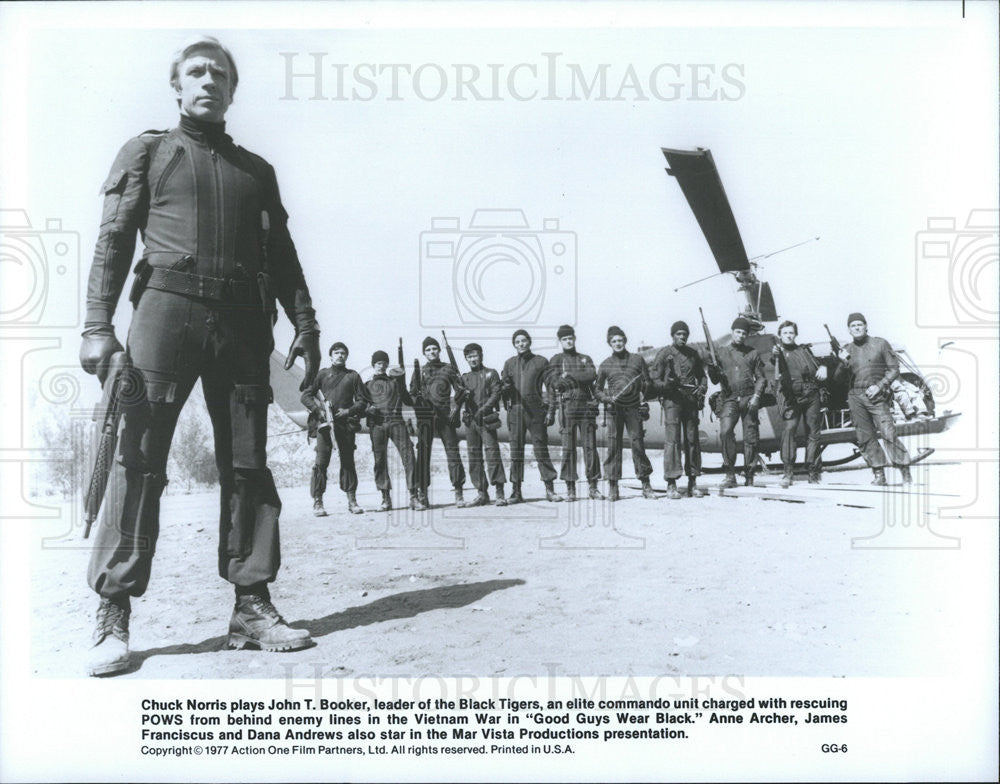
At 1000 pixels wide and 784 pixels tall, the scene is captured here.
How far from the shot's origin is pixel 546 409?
341 inches

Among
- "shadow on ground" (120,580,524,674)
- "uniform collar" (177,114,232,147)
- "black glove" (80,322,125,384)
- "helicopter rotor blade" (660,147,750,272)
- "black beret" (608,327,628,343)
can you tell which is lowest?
"shadow on ground" (120,580,524,674)

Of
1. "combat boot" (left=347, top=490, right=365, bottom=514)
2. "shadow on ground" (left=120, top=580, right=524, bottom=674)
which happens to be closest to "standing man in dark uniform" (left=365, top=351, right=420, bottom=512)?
"combat boot" (left=347, top=490, right=365, bottom=514)

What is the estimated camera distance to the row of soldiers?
825 centimetres

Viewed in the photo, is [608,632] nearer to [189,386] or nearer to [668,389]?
[189,386]

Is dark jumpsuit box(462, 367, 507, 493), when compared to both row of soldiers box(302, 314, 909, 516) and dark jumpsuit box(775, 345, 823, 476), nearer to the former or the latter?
row of soldiers box(302, 314, 909, 516)

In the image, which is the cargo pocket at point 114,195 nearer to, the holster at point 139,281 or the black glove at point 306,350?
the holster at point 139,281

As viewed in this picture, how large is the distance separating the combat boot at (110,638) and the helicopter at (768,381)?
3.23 metres

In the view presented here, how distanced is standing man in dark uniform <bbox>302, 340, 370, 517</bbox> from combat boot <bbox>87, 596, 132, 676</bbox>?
4.19 metres

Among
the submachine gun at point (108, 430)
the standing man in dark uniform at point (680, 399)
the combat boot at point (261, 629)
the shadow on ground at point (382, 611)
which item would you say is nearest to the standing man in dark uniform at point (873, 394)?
the standing man in dark uniform at point (680, 399)

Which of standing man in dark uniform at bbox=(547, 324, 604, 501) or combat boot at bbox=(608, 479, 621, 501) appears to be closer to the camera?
combat boot at bbox=(608, 479, 621, 501)

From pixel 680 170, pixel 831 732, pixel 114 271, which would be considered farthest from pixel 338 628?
pixel 680 170

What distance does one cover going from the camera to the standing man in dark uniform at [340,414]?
820cm

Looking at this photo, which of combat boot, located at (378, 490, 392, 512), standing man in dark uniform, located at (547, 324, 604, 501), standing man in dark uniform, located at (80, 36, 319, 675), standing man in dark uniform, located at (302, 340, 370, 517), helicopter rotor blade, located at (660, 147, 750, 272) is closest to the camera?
standing man in dark uniform, located at (80, 36, 319, 675)

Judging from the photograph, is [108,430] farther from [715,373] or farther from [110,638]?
[715,373]
